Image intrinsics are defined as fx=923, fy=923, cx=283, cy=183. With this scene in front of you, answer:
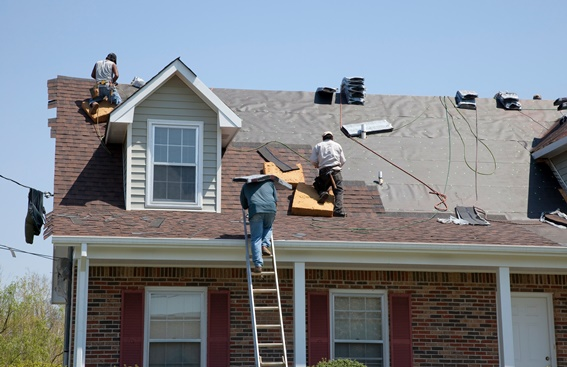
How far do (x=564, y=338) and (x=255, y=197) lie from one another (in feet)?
20.0

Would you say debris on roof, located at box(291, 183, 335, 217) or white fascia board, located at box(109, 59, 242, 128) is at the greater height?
white fascia board, located at box(109, 59, 242, 128)

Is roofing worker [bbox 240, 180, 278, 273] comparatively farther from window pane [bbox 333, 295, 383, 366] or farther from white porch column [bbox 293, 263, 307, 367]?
window pane [bbox 333, 295, 383, 366]

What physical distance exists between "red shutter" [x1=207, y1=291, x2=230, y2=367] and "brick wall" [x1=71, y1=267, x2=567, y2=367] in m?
0.12

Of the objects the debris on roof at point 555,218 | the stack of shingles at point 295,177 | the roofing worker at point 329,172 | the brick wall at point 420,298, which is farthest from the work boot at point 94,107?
the debris on roof at point 555,218

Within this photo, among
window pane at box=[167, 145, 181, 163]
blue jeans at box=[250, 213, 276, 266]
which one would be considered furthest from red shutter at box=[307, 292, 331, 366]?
window pane at box=[167, 145, 181, 163]

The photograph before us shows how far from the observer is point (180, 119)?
1630cm

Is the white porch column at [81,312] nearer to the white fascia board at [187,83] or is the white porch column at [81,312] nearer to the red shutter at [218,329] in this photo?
the red shutter at [218,329]

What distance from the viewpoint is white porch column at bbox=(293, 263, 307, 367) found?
535 inches

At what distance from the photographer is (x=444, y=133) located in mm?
19156

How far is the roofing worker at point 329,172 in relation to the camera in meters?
16.0

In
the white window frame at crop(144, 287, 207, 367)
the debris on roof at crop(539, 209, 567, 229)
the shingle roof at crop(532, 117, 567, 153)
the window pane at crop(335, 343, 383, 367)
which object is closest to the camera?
the white window frame at crop(144, 287, 207, 367)

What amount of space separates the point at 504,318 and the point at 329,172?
12.8 ft

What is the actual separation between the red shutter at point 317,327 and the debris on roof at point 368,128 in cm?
447

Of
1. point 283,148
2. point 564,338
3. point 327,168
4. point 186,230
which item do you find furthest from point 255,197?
point 564,338
